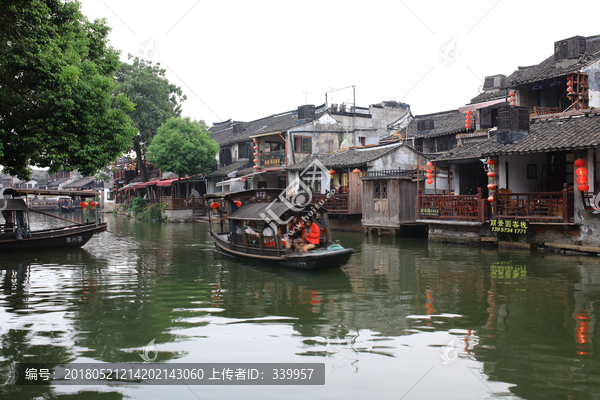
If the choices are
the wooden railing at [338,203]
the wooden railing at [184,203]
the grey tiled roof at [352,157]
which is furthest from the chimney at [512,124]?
the wooden railing at [184,203]

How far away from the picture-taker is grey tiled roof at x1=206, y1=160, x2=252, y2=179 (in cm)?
3189

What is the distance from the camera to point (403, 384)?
5.17 m

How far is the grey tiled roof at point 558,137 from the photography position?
12.7 metres

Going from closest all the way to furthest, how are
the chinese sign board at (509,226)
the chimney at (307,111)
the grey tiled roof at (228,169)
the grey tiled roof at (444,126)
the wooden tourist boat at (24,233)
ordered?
the chinese sign board at (509,226) < the wooden tourist boat at (24,233) < the grey tiled roof at (444,126) < the chimney at (307,111) < the grey tiled roof at (228,169)

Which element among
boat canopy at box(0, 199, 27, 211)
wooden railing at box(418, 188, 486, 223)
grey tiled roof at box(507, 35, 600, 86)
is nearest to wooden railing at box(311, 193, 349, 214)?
wooden railing at box(418, 188, 486, 223)

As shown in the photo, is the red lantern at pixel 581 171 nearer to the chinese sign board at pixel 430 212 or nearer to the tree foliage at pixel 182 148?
the chinese sign board at pixel 430 212

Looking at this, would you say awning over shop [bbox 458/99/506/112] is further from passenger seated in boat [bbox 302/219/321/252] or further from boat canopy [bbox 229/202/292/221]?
boat canopy [bbox 229/202/292/221]

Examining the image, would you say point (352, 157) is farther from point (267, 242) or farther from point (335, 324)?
point (335, 324)

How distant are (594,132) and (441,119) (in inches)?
540

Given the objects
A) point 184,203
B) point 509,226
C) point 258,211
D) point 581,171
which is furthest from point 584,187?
point 184,203

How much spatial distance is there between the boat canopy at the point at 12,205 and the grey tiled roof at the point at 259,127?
15.7 metres

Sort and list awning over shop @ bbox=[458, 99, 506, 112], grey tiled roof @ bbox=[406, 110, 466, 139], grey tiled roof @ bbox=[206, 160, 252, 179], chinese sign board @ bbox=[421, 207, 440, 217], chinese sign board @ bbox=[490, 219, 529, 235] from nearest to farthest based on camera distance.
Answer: chinese sign board @ bbox=[490, 219, 529, 235] → chinese sign board @ bbox=[421, 207, 440, 217] → awning over shop @ bbox=[458, 99, 506, 112] → grey tiled roof @ bbox=[406, 110, 466, 139] → grey tiled roof @ bbox=[206, 160, 252, 179]

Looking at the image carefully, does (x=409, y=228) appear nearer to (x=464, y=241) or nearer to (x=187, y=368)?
(x=464, y=241)

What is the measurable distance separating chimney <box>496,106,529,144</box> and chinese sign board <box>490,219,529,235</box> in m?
2.58
